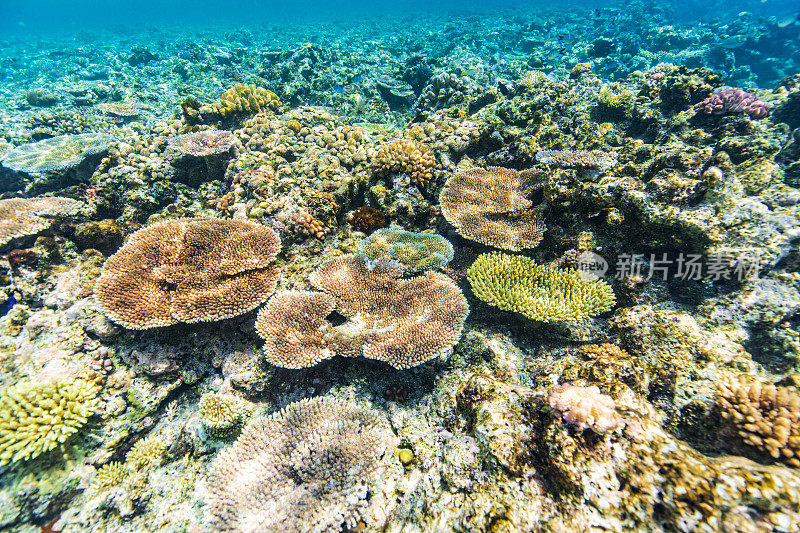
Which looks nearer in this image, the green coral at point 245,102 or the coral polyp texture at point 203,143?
the coral polyp texture at point 203,143

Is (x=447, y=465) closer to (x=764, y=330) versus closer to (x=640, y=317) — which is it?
(x=640, y=317)

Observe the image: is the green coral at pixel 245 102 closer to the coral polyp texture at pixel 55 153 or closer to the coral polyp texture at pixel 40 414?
the coral polyp texture at pixel 55 153

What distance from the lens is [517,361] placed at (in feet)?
13.3

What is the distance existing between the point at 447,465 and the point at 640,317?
3.06 meters

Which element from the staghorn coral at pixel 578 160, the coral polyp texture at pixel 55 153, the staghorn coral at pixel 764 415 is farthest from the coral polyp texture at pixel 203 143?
the staghorn coral at pixel 764 415

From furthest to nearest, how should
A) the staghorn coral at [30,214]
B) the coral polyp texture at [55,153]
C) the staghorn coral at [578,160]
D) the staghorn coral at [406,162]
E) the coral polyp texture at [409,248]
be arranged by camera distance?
1. the coral polyp texture at [55,153]
2. the staghorn coral at [406,162]
3. the staghorn coral at [30,214]
4. the staghorn coral at [578,160]
5. the coral polyp texture at [409,248]

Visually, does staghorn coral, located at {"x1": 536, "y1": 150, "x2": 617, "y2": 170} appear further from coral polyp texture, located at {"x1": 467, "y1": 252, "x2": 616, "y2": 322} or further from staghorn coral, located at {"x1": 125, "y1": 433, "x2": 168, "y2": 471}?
staghorn coral, located at {"x1": 125, "y1": 433, "x2": 168, "y2": 471}

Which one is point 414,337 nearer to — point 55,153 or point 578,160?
point 578,160

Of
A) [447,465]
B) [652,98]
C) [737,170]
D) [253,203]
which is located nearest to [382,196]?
[253,203]

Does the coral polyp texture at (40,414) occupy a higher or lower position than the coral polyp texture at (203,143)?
lower

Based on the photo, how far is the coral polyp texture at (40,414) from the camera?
3326 millimetres

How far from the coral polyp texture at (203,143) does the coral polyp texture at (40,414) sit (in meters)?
5.40

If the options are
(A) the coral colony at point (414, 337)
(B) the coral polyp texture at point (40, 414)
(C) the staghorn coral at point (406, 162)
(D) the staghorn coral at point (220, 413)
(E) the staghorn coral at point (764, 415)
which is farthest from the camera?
(C) the staghorn coral at point (406, 162)

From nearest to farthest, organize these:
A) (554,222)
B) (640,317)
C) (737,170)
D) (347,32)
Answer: (640,317) < (554,222) < (737,170) < (347,32)
